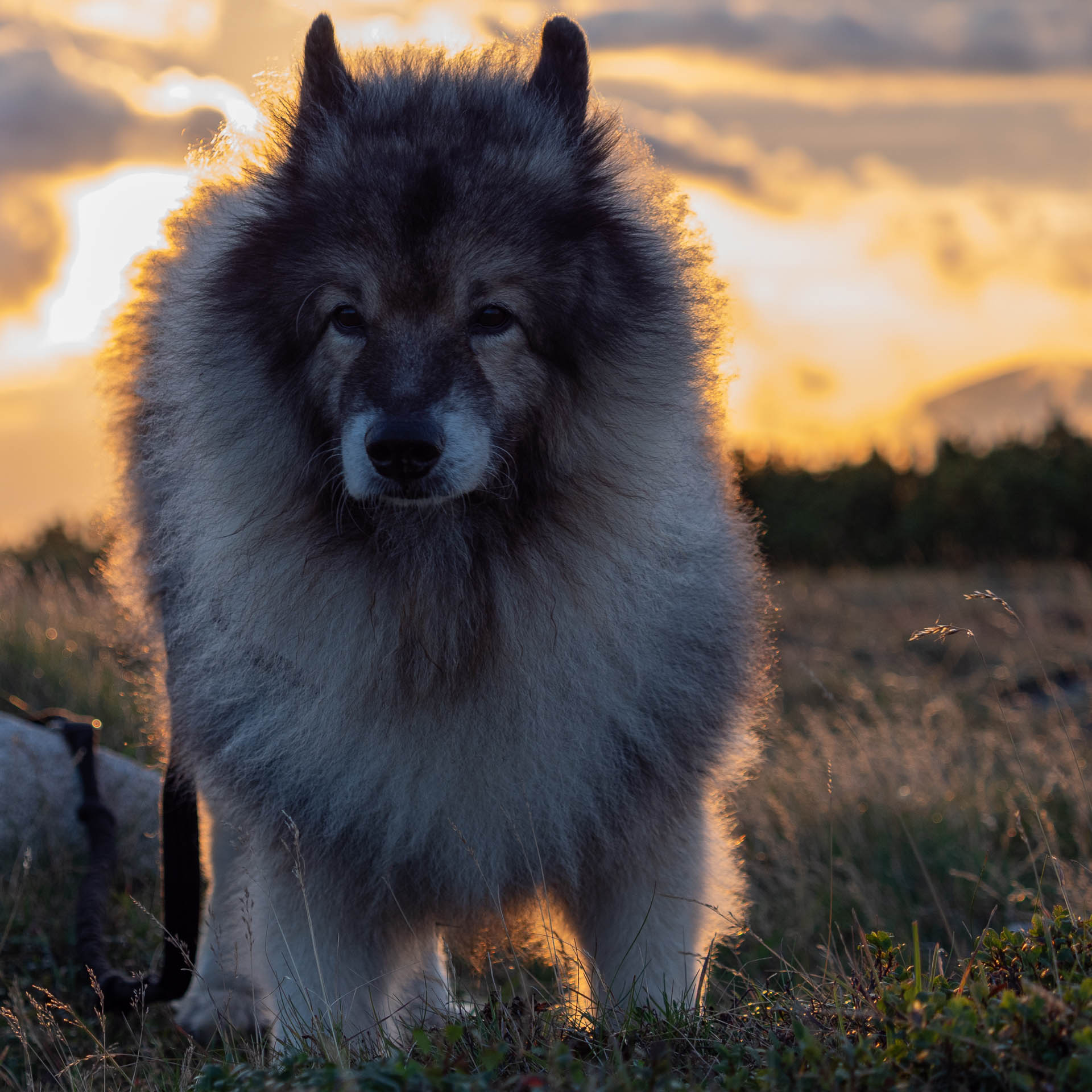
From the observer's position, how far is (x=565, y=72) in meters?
3.00

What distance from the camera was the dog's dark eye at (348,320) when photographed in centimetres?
267

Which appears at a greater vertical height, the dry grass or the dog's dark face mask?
the dog's dark face mask

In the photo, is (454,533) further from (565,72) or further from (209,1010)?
(209,1010)

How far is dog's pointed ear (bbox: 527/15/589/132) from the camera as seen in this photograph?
2.96 metres

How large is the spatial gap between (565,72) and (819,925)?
327 centimetres

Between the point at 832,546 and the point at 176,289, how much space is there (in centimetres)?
1789

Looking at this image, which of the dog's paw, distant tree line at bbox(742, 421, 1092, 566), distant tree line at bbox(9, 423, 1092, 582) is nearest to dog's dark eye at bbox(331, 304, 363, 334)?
the dog's paw

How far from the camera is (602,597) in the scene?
2.92 meters

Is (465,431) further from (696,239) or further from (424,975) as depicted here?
(424,975)

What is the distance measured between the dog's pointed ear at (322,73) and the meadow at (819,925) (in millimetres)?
2071

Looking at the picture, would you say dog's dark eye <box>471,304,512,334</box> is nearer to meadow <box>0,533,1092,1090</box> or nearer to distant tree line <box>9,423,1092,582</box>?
meadow <box>0,533,1092,1090</box>

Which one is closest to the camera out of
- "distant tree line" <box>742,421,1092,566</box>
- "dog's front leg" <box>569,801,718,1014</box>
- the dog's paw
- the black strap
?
"dog's front leg" <box>569,801,718,1014</box>

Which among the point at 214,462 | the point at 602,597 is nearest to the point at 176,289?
the point at 214,462

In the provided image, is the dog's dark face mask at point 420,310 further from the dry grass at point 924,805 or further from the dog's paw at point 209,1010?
the dog's paw at point 209,1010
